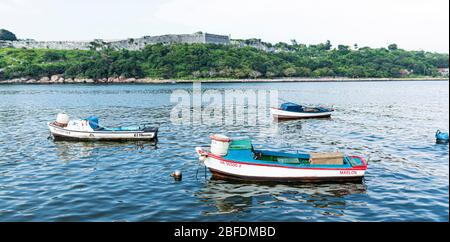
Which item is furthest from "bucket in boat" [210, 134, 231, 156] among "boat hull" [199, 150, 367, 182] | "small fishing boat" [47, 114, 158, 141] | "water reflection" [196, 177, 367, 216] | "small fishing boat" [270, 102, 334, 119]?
"small fishing boat" [270, 102, 334, 119]

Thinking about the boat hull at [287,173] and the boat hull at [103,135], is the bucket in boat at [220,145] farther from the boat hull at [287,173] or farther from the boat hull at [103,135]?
the boat hull at [103,135]

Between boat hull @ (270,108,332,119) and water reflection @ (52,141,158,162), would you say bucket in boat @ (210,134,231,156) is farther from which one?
boat hull @ (270,108,332,119)

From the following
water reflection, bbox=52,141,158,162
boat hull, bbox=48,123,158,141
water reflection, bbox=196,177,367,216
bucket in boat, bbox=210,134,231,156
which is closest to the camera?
water reflection, bbox=196,177,367,216

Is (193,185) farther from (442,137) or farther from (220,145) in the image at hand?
(442,137)

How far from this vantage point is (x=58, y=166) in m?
34.0

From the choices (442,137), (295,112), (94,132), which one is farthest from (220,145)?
(295,112)

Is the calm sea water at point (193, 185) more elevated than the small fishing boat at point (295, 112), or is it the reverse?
the small fishing boat at point (295, 112)

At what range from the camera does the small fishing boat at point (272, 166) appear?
2766cm

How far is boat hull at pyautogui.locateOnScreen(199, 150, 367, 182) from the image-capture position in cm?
2762

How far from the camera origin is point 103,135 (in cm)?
4406

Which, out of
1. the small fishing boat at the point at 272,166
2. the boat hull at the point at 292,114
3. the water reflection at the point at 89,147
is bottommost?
the water reflection at the point at 89,147

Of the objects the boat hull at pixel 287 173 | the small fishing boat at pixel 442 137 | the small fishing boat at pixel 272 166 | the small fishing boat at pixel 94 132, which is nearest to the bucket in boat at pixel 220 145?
the small fishing boat at pixel 272 166

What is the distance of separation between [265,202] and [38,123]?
5022cm

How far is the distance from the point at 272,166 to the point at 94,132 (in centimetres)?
2503
